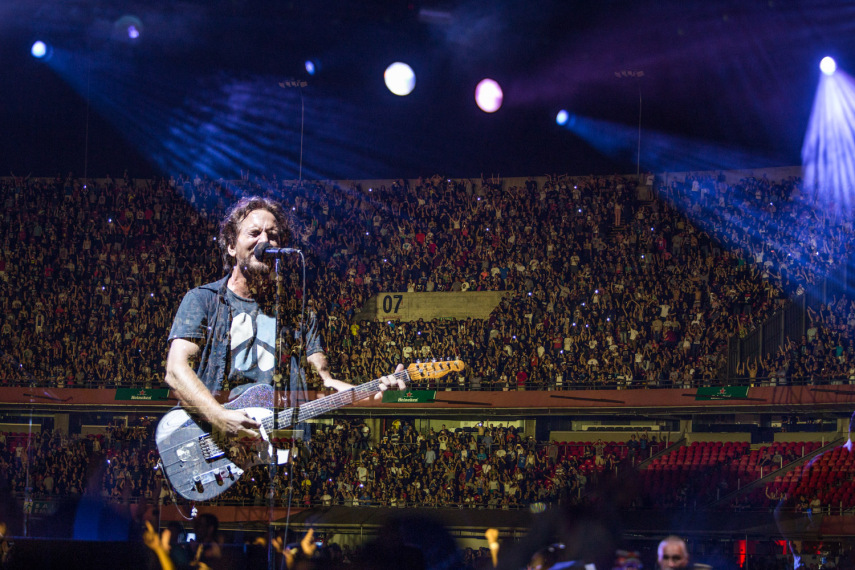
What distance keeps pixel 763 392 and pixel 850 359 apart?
185cm

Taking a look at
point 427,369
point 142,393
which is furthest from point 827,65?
point 142,393

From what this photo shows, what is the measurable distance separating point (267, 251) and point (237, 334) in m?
0.69

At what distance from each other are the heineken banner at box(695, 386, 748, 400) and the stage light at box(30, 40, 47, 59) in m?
16.3

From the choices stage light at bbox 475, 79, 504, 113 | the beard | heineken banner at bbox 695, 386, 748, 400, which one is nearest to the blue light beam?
heineken banner at bbox 695, 386, 748, 400

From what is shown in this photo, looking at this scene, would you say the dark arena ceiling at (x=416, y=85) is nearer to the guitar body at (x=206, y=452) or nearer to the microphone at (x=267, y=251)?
the microphone at (x=267, y=251)

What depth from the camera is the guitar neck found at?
6.88 metres

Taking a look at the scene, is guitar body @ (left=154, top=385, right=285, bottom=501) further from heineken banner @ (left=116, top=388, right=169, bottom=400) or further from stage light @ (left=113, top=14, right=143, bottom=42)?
heineken banner @ (left=116, top=388, right=169, bottom=400)

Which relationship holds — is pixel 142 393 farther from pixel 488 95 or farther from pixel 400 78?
pixel 488 95

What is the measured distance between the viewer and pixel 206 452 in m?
6.84

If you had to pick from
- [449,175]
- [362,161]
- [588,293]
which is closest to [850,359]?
[588,293]

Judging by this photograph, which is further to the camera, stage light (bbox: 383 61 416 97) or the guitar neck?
stage light (bbox: 383 61 416 97)

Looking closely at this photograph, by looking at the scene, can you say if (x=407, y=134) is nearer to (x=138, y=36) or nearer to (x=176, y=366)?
(x=138, y=36)

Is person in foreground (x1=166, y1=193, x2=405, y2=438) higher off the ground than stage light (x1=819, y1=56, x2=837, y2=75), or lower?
lower

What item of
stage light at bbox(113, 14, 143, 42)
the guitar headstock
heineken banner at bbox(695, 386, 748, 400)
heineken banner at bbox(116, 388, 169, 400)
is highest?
stage light at bbox(113, 14, 143, 42)
